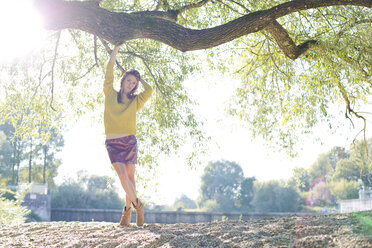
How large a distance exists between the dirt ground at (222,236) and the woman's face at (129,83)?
5.58ft

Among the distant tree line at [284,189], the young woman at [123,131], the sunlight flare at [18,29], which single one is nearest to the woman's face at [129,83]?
the young woman at [123,131]

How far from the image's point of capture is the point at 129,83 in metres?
4.57

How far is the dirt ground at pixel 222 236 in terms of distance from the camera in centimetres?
297

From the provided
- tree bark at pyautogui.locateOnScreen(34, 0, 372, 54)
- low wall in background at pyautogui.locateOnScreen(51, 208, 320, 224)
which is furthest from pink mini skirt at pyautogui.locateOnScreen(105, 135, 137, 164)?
low wall in background at pyautogui.locateOnScreen(51, 208, 320, 224)

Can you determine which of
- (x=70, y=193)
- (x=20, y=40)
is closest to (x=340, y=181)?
(x=70, y=193)

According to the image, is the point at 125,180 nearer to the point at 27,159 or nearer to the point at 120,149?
the point at 120,149

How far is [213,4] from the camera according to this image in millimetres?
7242

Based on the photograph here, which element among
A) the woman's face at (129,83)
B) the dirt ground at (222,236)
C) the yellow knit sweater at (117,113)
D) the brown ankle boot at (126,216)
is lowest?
the dirt ground at (222,236)

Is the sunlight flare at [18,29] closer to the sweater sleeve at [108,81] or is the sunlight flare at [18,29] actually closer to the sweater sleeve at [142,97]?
the sweater sleeve at [108,81]

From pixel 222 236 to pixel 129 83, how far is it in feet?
7.05

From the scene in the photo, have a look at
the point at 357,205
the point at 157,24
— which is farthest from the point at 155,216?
the point at 157,24

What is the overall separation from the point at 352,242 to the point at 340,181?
39.6 meters

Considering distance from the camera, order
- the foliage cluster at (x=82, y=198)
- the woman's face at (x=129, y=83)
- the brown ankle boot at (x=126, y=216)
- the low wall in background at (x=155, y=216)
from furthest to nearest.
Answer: the foliage cluster at (x=82, y=198) → the low wall in background at (x=155, y=216) → the brown ankle boot at (x=126, y=216) → the woman's face at (x=129, y=83)

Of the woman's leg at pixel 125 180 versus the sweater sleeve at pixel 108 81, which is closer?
the woman's leg at pixel 125 180
